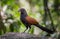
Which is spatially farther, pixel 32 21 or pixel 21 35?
pixel 32 21

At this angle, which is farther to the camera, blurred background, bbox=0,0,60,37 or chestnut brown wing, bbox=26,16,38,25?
blurred background, bbox=0,0,60,37

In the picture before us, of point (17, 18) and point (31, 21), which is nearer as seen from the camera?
point (31, 21)

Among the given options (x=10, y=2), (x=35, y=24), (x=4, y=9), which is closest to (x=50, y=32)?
(x=35, y=24)

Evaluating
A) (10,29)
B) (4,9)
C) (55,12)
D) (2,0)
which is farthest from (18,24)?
(55,12)

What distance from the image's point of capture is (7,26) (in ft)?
19.3

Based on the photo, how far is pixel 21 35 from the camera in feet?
15.5

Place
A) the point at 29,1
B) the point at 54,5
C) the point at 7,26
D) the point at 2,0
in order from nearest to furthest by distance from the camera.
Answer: the point at 7,26
the point at 2,0
the point at 54,5
the point at 29,1

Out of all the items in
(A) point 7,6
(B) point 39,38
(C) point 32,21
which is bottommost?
(B) point 39,38

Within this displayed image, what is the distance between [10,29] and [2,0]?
1.09 m

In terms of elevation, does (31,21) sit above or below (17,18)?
below

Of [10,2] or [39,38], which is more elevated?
[10,2]

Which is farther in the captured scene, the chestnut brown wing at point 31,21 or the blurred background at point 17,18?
the blurred background at point 17,18

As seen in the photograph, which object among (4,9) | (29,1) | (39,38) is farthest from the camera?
(29,1)

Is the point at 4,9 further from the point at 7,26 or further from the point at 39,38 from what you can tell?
the point at 39,38
